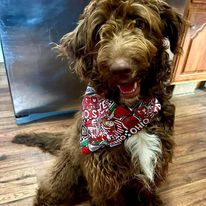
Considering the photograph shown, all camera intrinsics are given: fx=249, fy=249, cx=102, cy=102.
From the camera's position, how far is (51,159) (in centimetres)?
157

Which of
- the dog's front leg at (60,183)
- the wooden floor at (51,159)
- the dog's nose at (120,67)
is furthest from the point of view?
the wooden floor at (51,159)

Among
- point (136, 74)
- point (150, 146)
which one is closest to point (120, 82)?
point (136, 74)

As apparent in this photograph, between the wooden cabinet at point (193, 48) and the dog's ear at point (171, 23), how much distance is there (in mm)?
1041

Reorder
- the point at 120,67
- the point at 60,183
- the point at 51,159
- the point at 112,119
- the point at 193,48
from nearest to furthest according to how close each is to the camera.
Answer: the point at 120,67 → the point at 112,119 → the point at 60,183 → the point at 51,159 → the point at 193,48

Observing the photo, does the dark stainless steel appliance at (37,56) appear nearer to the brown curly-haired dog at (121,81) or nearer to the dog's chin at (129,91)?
the brown curly-haired dog at (121,81)

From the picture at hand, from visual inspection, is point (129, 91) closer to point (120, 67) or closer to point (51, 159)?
point (120, 67)

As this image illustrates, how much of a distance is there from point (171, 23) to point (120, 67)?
0.32m

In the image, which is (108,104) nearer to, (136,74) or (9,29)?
(136,74)

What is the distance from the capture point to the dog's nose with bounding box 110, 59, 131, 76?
0.73 meters

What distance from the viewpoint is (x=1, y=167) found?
1503mm

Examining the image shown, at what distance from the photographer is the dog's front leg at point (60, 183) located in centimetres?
123

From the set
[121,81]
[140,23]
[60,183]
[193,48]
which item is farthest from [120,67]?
[193,48]

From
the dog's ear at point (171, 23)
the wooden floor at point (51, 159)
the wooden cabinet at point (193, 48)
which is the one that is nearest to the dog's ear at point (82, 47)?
the dog's ear at point (171, 23)

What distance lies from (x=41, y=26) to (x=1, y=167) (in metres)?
0.89
